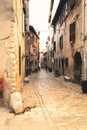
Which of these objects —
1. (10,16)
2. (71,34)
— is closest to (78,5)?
(71,34)

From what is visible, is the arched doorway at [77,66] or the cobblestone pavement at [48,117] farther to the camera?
the arched doorway at [77,66]

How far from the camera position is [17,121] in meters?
6.72

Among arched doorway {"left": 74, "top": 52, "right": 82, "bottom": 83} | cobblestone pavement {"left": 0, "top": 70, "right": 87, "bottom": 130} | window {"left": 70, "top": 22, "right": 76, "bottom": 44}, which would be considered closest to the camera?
cobblestone pavement {"left": 0, "top": 70, "right": 87, "bottom": 130}

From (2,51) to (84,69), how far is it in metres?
7.18

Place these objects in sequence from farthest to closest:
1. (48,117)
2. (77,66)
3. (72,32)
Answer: (72,32) < (77,66) < (48,117)

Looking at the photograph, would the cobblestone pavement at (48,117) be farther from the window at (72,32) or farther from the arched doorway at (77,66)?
the window at (72,32)

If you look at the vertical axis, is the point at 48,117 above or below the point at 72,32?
below

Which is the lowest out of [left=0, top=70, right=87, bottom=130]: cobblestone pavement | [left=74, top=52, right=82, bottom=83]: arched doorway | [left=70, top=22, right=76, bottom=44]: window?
[left=0, top=70, right=87, bottom=130]: cobblestone pavement

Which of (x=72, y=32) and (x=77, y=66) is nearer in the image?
(x=77, y=66)

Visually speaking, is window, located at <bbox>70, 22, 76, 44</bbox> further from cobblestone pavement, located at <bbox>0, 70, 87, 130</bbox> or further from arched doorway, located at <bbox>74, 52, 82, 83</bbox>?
cobblestone pavement, located at <bbox>0, 70, 87, 130</bbox>

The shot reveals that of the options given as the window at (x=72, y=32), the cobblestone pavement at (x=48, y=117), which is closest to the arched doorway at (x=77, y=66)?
the window at (x=72, y=32)

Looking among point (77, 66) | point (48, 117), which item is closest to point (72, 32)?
point (77, 66)

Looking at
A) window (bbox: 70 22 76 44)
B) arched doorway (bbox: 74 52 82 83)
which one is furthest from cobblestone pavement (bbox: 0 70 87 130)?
window (bbox: 70 22 76 44)

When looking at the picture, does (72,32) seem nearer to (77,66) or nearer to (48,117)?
(77,66)
